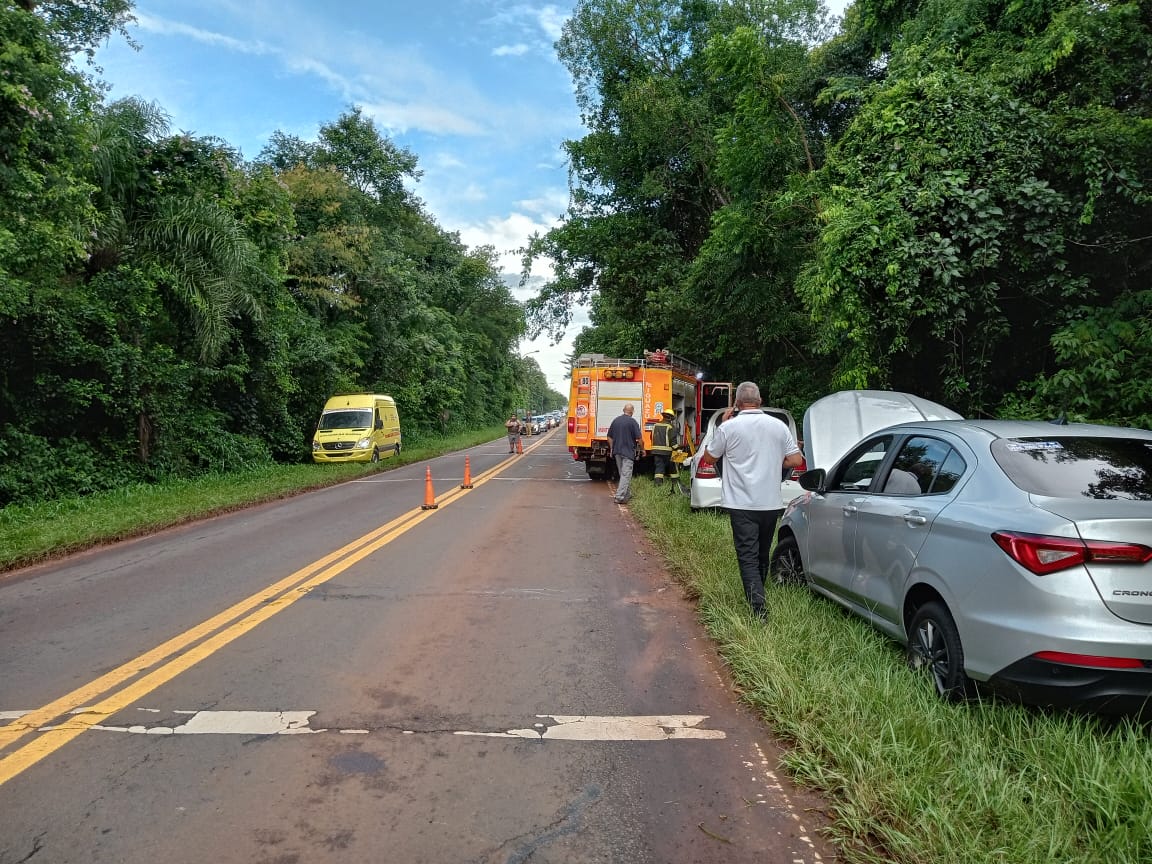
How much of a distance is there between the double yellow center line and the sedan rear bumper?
15.1 ft

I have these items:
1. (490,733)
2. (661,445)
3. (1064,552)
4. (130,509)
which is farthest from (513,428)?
(1064,552)

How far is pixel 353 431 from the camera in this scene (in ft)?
75.6

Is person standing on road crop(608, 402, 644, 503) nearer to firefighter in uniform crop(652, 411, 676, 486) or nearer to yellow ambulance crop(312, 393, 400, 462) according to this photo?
firefighter in uniform crop(652, 411, 676, 486)

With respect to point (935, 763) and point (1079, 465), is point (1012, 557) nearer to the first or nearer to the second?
point (1079, 465)

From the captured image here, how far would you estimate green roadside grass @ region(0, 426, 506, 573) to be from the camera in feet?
28.9

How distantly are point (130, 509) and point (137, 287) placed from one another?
17.4 feet

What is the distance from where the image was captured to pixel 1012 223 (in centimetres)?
866

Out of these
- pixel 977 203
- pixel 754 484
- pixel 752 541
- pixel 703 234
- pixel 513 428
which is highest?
pixel 703 234

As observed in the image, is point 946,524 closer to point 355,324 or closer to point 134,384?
point 134,384

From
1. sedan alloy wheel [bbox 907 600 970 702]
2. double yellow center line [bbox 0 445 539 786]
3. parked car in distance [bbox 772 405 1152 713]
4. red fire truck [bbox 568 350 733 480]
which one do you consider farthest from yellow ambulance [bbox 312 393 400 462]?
sedan alloy wheel [bbox 907 600 970 702]

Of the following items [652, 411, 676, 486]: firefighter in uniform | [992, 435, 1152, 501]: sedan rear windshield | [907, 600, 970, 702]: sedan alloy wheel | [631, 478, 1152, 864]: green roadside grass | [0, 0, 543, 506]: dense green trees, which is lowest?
[631, 478, 1152, 864]: green roadside grass

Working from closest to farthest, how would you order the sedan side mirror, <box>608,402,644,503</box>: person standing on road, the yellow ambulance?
the sedan side mirror < <box>608,402,644,503</box>: person standing on road < the yellow ambulance

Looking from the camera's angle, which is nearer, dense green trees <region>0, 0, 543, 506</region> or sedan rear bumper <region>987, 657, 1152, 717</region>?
sedan rear bumper <region>987, 657, 1152, 717</region>

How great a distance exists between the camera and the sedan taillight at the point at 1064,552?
3141mm
